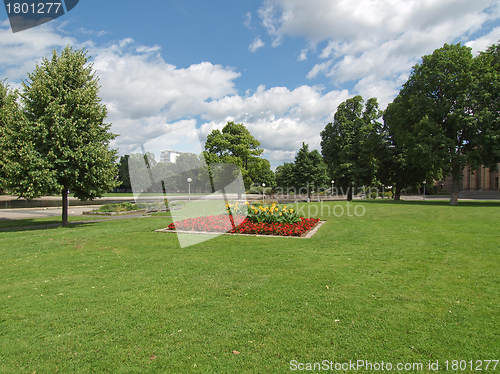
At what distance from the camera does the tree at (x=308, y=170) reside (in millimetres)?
46125

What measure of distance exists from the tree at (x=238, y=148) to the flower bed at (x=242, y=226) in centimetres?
2264

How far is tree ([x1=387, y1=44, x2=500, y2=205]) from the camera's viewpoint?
2602 cm

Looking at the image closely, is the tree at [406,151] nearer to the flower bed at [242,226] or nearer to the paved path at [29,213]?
the flower bed at [242,226]

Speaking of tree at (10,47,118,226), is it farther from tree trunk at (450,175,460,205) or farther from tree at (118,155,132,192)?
tree at (118,155,132,192)

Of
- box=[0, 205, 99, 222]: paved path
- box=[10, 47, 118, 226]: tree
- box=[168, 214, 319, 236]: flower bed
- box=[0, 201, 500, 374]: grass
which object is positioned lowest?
box=[0, 205, 99, 222]: paved path

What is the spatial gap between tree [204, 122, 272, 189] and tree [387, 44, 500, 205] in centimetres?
1716

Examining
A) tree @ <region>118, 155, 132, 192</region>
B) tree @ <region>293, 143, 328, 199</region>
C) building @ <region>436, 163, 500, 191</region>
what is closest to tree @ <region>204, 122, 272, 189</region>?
tree @ <region>293, 143, 328, 199</region>

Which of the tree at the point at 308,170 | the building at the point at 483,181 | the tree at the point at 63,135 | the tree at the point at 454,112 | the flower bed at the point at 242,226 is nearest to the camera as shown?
the flower bed at the point at 242,226

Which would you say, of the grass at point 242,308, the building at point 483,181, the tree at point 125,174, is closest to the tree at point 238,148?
the grass at point 242,308

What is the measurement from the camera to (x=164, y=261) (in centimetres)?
703

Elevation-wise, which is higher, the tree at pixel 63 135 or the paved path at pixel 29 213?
the tree at pixel 63 135

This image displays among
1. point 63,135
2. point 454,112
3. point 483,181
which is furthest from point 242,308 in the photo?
point 483,181

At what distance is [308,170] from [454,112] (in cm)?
2194

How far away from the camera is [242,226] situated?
456 inches
